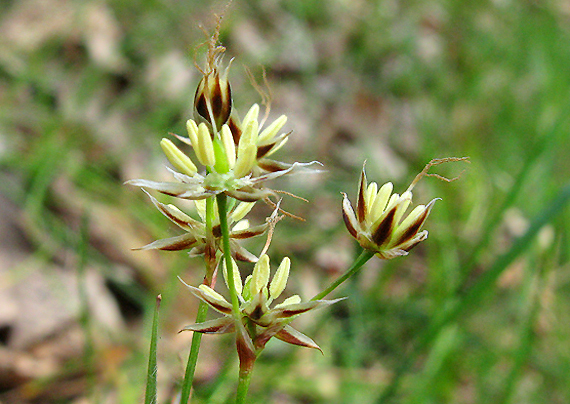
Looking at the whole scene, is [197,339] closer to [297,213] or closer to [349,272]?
[349,272]

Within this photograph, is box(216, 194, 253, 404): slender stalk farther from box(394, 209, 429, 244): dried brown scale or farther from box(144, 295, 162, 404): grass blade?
box(394, 209, 429, 244): dried brown scale

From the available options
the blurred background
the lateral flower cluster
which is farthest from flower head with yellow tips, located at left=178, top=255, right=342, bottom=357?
the blurred background

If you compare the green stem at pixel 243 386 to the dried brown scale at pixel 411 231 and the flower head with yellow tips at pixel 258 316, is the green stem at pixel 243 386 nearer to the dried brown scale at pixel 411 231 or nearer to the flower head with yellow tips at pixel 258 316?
the flower head with yellow tips at pixel 258 316

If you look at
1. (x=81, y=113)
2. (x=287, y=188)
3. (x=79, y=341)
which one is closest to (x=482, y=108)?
(x=287, y=188)

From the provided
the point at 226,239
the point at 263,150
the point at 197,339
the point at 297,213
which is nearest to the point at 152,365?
the point at 197,339

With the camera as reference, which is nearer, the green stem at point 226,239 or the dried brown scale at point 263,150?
the green stem at point 226,239

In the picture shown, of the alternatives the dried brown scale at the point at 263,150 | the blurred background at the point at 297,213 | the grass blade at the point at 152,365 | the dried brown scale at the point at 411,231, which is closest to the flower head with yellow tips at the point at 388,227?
the dried brown scale at the point at 411,231

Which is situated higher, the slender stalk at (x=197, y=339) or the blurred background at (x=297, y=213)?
the blurred background at (x=297, y=213)
